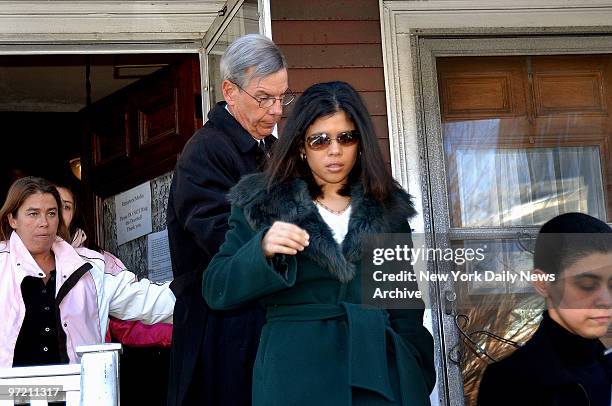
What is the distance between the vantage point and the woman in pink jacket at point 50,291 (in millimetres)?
4355

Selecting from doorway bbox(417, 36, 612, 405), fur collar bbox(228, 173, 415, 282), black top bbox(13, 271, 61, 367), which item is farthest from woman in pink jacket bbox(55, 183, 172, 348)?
fur collar bbox(228, 173, 415, 282)

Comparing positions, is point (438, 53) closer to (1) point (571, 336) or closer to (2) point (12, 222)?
(2) point (12, 222)

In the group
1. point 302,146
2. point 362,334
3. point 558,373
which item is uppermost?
point 302,146

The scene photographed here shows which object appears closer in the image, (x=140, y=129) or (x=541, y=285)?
(x=541, y=285)

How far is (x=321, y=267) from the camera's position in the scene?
2773 millimetres

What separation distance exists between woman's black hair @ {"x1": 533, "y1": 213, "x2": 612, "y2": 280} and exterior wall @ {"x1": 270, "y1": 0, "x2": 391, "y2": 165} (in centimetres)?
236

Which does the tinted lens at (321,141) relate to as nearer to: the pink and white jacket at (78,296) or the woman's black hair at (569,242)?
the woman's black hair at (569,242)

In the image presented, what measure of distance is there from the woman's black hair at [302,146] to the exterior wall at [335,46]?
2.23m

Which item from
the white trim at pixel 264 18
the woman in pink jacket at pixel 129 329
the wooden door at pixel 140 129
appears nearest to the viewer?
the white trim at pixel 264 18

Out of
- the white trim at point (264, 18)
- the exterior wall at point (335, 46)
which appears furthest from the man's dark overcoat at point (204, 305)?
the exterior wall at point (335, 46)

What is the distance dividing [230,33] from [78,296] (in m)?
1.39

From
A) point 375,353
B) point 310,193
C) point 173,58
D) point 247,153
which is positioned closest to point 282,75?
point 247,153

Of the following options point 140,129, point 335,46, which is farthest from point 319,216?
point 140,129

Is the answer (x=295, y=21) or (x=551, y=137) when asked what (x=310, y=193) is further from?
(x=551, y=137)
